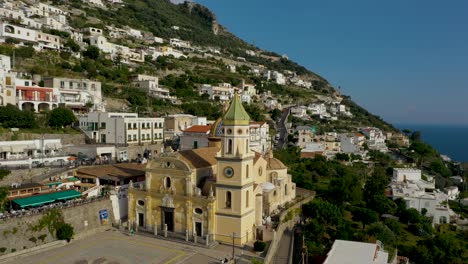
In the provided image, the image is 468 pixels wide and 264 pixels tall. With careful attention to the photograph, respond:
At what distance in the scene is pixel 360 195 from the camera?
171 ft

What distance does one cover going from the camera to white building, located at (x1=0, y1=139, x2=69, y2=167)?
1688 inches

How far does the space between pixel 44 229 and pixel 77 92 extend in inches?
1430

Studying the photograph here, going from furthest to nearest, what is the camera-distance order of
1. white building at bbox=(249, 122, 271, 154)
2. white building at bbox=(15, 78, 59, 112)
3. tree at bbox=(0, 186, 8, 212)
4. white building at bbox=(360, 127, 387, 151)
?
white building at bbox=(360, 127, 387, 151), white building at bbox=(249, 122, 271, 154), white building at bbox=(15, 78, 59, 112), tree at bbox=(0, 186, 8, 212)

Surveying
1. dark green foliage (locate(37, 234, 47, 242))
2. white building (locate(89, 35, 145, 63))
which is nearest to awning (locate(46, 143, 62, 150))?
dark green foliage (locate(37, 234, 47, 242))

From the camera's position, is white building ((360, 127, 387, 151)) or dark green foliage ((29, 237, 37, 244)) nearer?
dark green foliage ((29, 237, 37, 244))

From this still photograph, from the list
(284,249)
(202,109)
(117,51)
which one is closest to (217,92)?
→ (202,109)

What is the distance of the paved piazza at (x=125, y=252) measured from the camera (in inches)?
1188

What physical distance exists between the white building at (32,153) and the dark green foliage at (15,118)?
459 cm

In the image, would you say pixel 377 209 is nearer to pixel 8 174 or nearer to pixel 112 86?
pixel 8 174

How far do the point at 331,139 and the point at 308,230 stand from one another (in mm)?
57281

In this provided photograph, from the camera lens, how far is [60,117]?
180ft

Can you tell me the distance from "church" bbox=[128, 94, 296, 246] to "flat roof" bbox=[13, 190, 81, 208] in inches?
224

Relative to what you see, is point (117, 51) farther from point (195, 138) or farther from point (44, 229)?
point (44, 229)

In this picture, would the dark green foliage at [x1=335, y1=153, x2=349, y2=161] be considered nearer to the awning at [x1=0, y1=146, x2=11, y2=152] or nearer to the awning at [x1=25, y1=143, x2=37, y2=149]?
the awning at [x1=25, y1=143, x2=37, y2=149]
